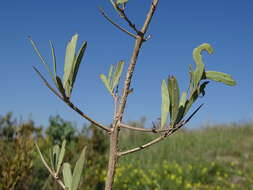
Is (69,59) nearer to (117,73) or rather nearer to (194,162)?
(117,73)

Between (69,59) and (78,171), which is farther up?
(69,59)

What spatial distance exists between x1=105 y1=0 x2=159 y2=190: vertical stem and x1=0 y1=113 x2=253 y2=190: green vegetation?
2752 mm

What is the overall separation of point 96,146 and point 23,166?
2.05 m

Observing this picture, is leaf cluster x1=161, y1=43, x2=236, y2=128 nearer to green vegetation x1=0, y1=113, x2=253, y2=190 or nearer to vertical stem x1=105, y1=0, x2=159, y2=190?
vertical stem x1=105, y1=0, x2=159, y2=190

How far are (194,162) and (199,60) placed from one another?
616cm

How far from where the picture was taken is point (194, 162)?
6.78 metres

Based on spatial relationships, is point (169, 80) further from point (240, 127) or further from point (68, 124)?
point (240, 127)

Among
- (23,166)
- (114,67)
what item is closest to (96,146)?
(23,166)

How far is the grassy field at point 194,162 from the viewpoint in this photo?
5.57 meters

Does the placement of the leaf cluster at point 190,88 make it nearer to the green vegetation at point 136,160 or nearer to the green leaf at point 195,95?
the green leaf at point 195,95

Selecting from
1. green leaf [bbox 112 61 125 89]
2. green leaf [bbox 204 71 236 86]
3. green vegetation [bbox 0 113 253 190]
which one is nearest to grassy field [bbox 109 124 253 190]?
green vegetation [bbox 0 113 253 190]

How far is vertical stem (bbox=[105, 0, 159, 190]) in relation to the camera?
885mm

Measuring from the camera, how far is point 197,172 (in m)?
6.09

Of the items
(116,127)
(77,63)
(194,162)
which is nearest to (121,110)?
(116,127)
